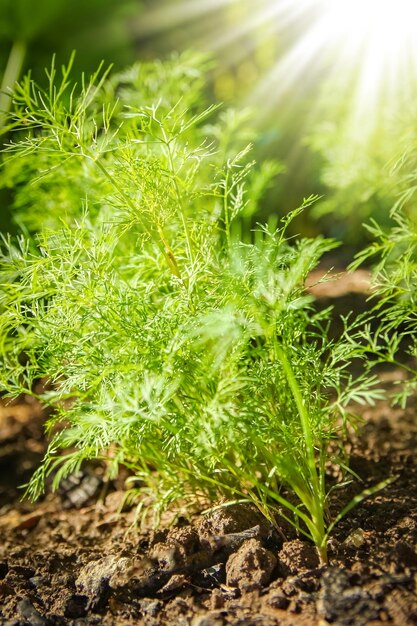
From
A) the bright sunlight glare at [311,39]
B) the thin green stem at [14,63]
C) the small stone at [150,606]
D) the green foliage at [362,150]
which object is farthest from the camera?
the thin green stem at [14,63]

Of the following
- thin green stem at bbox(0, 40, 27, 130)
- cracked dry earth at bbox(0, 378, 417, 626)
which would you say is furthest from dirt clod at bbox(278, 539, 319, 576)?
thin green stem at bbox(0, 40, 27, 130)

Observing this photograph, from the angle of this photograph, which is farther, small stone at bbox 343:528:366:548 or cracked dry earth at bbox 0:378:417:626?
small stone at bbox 343:528:366:548

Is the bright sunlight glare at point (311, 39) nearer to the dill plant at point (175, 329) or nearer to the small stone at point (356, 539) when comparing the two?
the dill plant at point (175, 329)

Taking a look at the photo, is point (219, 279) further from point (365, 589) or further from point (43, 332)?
point (365, 589)

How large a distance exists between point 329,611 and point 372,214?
2698mm

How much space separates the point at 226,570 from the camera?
4.54 ft

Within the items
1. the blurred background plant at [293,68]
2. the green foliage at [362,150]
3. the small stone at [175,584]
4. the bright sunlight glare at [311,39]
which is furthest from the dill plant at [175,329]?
the bright sunlight glare at [311,39]

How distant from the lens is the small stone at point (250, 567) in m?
1.32

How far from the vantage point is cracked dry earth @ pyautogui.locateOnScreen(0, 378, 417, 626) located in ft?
3.96

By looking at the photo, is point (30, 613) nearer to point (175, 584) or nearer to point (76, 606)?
point (76, 606)

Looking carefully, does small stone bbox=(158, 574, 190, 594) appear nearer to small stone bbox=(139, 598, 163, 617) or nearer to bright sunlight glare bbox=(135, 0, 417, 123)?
small stone bbox=(139, 598, 163, 617)

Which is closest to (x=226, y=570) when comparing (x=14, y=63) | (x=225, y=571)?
(x=225, y=571)

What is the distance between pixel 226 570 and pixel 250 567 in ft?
0.23

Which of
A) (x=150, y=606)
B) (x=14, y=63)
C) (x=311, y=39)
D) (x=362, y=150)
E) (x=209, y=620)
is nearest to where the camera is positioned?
(x=209, y=620)
